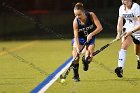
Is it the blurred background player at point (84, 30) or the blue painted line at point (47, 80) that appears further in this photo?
the blurred background player at point (84, 30)

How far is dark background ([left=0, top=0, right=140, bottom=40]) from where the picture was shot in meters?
32.0

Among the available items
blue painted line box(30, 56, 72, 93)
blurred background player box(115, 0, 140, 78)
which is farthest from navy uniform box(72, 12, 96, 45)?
blue painted line box(30, 56, 72, 93)

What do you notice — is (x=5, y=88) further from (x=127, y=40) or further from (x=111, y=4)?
(x=111, y=4)

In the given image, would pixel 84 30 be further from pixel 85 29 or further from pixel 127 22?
pixel 127 22

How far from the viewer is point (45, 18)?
3303 cm

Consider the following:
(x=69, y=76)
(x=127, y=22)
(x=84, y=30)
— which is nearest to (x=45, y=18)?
(x=69, y=76)

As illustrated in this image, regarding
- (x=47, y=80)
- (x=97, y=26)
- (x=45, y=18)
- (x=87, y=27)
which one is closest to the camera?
(x=97, y=26)

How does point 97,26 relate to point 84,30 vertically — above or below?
above

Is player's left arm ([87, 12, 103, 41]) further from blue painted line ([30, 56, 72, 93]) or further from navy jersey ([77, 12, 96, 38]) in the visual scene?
blue painted line ([30, 56, 72, 93])

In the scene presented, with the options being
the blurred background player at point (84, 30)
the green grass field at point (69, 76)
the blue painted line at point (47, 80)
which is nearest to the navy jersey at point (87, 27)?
the blurred background player at point (84, 30)

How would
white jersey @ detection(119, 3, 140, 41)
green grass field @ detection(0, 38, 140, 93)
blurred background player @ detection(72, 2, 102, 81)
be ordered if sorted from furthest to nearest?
white jersey @ detection(119, 3, 140, 41) → blurred background player @ detection(72, 2, 102, 81) → green grass field @ detection(0, 38, 140, 93)

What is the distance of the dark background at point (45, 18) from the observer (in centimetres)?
3203

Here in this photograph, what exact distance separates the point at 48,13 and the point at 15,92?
23.1 metres

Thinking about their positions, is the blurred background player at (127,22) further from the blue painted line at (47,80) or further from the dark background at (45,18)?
the dark background at (45,18)
